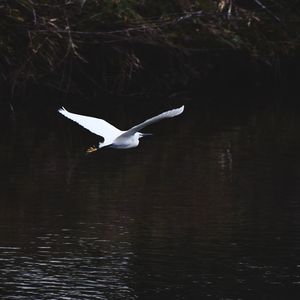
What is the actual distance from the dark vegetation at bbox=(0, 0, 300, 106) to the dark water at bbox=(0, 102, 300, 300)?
2.37m

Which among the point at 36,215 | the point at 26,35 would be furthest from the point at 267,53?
the point at 36,215

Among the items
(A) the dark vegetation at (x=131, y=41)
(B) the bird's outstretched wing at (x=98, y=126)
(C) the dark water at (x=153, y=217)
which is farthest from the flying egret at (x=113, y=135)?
(A) the dark vegetation at (x=131, y=41)

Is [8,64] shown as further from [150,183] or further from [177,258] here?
[177,258]

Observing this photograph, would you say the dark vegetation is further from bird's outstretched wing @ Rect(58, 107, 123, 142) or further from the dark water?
bird's outstretched wing @ Rect(58, 107, 123, 142)

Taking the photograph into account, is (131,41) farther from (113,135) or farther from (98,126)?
(113,135)

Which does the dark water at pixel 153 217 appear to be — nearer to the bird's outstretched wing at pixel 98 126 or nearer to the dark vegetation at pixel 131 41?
the bird's outstretched wing at pixel 98 126

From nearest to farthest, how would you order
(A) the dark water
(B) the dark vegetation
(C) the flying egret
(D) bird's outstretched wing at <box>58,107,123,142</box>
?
1. (A) the dark water
2. (C) the flying egret
3. (D) bird's outstretched wing at <box>58,107,123,142</box>
4. (B) the dark vegetation

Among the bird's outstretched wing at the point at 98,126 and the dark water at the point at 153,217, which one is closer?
the dark water at the point at 153,217

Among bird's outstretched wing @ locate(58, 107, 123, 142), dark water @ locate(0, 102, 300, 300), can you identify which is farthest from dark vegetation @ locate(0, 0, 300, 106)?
bird's outstretched wing @ locate(58, 107, 123, 142)

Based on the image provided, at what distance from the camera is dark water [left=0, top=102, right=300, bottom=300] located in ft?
38.1

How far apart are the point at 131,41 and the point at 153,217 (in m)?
10.6

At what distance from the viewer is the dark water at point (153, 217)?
11.6 m

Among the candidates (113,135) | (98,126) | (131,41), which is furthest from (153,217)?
(131,41)

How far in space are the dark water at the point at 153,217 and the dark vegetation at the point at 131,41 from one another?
2.37m
